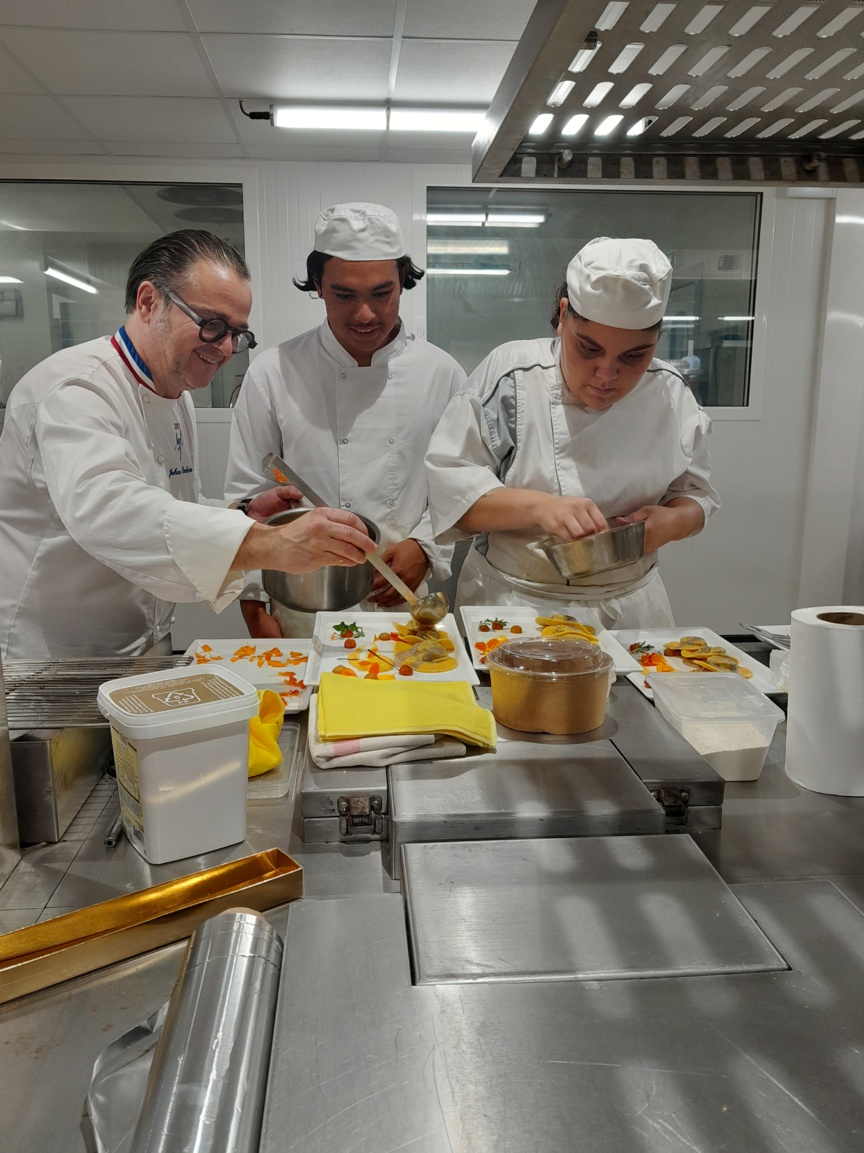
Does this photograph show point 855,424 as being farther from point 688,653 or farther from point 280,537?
point 280,537

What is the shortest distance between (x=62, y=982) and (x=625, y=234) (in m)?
4.11

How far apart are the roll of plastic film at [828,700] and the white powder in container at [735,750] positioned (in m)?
0.05

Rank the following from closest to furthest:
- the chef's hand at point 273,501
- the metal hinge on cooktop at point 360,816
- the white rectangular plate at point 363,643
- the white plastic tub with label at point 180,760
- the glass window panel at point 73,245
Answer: the white plastic tub with label at point 180,760 → the metal hinge on cooktop at point 360,816 → the white rectangular plate at point 363,643 → the chef's hand at point 273,501 → the glass window panel at point 73,245

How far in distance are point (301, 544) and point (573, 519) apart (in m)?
0.64

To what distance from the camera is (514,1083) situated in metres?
0.54

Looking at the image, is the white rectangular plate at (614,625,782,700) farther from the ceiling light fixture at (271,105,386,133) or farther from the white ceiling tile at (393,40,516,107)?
the ceiling light fixture at (271,105,386,133)

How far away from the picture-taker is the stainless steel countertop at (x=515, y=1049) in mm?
517

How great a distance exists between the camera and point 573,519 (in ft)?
5.84

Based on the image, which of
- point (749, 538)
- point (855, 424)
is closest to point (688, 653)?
point (749, 538)

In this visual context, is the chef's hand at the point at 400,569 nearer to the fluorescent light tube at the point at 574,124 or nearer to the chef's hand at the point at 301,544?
the chef's hand at the point at 301,544

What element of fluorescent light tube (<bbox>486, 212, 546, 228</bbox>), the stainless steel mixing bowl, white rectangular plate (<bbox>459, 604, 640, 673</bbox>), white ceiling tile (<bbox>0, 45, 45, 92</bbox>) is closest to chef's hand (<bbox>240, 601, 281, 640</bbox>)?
the stainless steel mixing bowl

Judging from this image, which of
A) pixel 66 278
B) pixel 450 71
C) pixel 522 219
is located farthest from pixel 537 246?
pixel 66 278

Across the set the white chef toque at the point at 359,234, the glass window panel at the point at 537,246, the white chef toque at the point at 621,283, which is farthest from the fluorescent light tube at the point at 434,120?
the white chef toque at the point at 621,283

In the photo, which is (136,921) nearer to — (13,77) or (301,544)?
(301,544)
